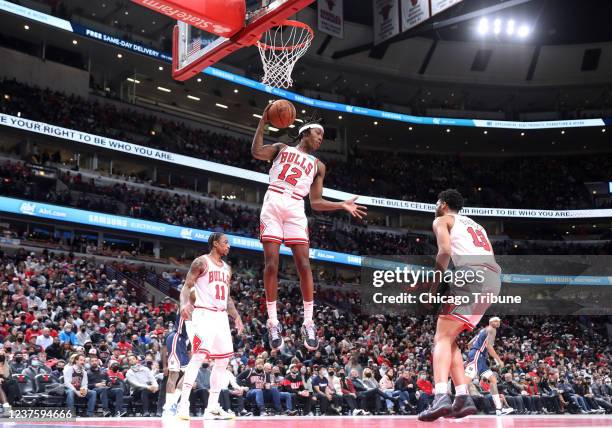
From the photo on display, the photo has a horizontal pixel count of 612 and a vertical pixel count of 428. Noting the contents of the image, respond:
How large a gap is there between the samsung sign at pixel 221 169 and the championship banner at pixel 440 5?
7257 millimetres

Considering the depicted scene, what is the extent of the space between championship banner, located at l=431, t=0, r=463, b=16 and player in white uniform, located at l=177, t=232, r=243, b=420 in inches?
591

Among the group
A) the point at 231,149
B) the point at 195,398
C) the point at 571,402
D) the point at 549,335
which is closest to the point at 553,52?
the point at 549,335

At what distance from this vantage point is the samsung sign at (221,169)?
86.2 feet

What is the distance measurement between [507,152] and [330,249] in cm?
1842

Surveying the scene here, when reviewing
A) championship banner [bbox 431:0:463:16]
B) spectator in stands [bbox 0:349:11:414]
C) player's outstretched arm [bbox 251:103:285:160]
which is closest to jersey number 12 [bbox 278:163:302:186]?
player's outstretched arm [bbox 251:103:285:160]

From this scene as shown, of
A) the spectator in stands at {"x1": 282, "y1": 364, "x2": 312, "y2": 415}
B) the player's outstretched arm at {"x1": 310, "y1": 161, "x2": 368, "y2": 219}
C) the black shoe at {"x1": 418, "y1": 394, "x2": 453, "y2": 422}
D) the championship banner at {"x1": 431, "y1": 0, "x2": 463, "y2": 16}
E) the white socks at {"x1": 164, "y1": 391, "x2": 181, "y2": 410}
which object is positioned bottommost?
the spectator in stands at {"x1": 282, "y1": 364, "x2": 312, "y2": 415}

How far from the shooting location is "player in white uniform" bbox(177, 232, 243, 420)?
7172 mm

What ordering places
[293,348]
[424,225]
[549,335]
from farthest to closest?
1. [424,225]
2. [549,335]
3. [293,348]

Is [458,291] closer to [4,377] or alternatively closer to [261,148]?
[261,148]

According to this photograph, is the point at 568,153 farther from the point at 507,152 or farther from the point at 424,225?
the point at 424,225

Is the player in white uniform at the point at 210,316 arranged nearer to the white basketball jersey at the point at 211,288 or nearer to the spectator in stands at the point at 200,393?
the white basketball jersey at the point at 211,288

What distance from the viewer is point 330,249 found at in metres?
33.6

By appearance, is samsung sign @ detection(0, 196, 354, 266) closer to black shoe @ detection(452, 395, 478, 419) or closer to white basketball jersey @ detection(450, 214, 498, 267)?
white basketball jersey @ detection(450, 214, 498, 267)

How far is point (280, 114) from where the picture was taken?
6465 millimetres
